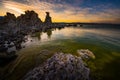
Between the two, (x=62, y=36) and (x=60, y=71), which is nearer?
(x=60, y=71)

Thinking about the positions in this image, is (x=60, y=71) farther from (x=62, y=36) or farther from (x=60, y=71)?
(x=62, y=36)

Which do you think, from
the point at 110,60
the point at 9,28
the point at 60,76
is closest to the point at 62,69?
the point at 60,76

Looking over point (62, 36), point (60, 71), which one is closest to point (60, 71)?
point (60, 71)

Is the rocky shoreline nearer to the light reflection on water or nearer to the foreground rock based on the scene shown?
the foreground rock

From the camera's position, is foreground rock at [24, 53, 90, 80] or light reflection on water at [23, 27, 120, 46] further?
light reflection on water at [23, 27, 120, 46]

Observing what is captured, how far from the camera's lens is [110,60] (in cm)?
3431

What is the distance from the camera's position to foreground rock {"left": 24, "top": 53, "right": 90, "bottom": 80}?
22075 mm

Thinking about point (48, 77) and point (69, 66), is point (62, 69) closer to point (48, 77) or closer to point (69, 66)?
point (69, 66)

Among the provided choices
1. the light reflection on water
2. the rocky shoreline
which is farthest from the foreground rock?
the light reflection on water

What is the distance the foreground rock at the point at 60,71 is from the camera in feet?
72.4

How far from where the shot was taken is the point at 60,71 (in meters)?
23.1

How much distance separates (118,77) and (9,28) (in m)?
96.9

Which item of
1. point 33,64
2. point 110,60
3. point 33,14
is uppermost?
point 33,14

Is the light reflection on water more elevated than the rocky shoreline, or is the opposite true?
the rocky shoreline
